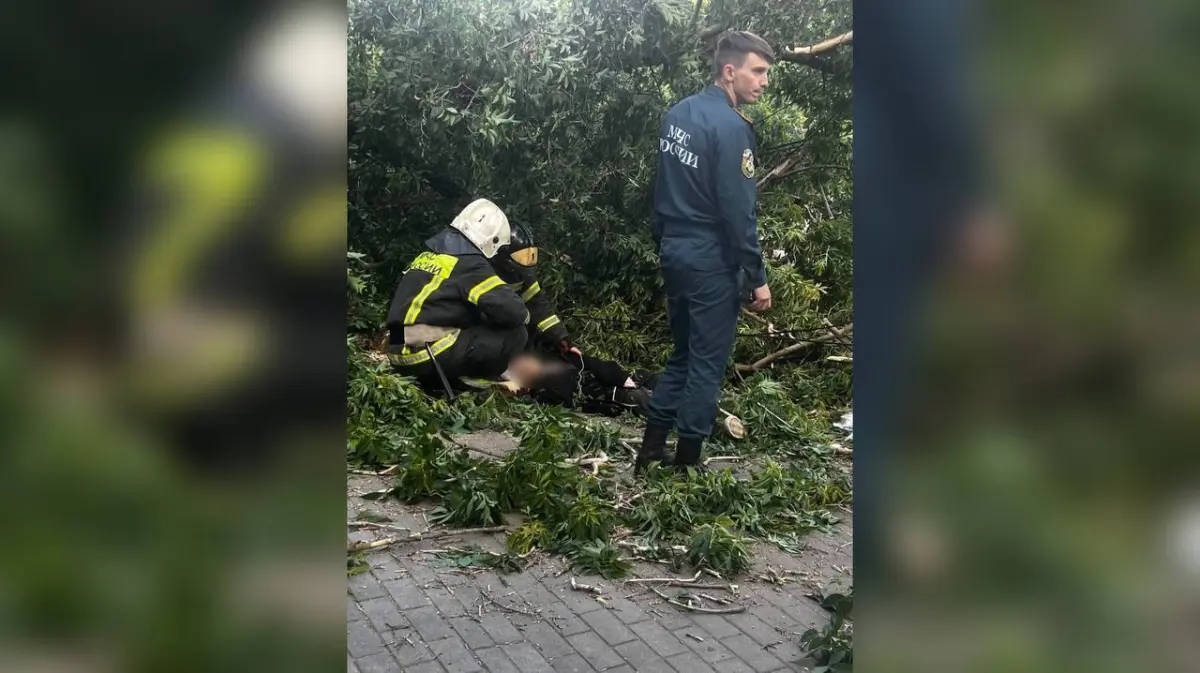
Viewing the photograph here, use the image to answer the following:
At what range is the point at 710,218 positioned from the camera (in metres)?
4.75

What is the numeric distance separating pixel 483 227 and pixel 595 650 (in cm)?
451

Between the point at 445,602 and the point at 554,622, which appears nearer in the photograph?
the point at 554,622

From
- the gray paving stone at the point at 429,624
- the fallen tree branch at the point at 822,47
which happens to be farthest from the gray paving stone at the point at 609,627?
the fallen tree branch at the point at 822,47

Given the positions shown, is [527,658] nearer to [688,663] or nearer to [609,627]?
[609,627]

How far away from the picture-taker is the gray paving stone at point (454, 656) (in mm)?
2918

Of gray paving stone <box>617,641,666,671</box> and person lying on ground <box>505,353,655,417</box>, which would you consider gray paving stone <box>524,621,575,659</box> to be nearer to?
gray paving stone <box>617,641,666,671</box>

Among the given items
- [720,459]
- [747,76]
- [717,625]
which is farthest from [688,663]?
[747,76]

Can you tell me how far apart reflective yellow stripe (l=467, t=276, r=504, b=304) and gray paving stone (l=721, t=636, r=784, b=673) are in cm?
412

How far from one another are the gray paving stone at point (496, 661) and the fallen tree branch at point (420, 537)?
1.05 m
